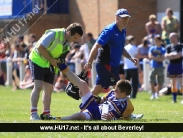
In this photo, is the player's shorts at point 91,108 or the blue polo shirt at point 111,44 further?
the blue polo shirt at point 111,44

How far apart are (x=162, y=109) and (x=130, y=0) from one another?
487 inches

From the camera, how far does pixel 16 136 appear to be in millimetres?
10398

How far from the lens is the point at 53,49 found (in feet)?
40.9

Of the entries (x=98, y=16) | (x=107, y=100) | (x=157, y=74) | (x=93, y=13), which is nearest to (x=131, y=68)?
(x=157, y=74)

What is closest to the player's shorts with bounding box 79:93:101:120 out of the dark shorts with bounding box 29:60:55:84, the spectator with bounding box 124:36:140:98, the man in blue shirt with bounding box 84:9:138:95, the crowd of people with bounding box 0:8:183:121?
the crowd of people with bounding box 0:8:183:121

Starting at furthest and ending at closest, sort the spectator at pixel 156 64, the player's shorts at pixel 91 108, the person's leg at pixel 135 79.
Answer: the person's leg at pixel 135 79
the spectator at pixel 156 64
the player's shorts at pixel 91 108

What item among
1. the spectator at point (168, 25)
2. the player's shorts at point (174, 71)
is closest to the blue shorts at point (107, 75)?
the player's shorts at point (174, 71)

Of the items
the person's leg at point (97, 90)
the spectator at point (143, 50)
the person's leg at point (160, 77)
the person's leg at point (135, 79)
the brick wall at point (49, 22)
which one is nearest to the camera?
the person's leg at point (97, 90)

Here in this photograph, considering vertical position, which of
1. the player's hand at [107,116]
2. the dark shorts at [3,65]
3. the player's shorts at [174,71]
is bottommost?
the dark shorts at [3,65]

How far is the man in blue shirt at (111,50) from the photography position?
13641 mm

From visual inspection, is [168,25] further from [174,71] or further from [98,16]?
[98,16]

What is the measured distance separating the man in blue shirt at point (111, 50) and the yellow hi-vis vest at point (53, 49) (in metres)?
1.14

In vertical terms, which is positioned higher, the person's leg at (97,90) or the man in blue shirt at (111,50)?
the man in blue shirt at (111,50)

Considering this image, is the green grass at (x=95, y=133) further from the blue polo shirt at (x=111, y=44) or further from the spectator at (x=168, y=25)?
the spectator at (x=168, y=25)
